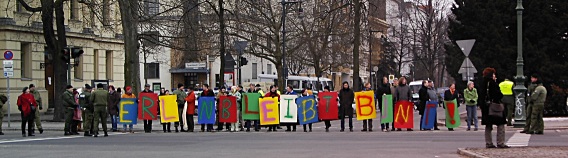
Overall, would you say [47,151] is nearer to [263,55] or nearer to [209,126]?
[209,126]

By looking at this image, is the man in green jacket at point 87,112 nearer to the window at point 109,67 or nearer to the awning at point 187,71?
the window at point 109,67

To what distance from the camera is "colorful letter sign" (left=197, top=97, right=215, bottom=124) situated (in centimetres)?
2752

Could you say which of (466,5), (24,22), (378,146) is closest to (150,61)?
(24,22)

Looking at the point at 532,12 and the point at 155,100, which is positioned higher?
the point at 532,12

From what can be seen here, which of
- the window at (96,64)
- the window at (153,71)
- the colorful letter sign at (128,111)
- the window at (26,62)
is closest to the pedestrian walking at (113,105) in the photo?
the colorful letter sign at (128,111)

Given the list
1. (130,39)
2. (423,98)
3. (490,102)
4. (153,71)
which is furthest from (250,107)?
(153,71)

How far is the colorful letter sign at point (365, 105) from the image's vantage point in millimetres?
26188

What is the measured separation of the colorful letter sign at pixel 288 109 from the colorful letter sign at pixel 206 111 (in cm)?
229

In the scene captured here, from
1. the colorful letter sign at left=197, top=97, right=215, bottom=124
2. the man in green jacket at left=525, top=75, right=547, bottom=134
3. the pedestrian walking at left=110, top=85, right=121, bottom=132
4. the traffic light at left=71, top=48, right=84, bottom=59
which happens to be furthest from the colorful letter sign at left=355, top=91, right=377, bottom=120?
the traffic light at left=71, top=48, right=84, bottom=59

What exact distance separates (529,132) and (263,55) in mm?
31987

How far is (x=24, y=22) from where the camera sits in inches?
1645

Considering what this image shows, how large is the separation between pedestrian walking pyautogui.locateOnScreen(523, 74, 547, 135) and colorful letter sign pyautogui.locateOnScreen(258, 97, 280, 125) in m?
7.99

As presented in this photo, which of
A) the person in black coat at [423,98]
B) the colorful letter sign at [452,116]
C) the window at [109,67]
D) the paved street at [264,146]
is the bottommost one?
the paved street at [264,146]

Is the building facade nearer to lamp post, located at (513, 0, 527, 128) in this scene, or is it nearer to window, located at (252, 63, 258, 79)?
lamp post, located at (513, 0, 527, 128)
